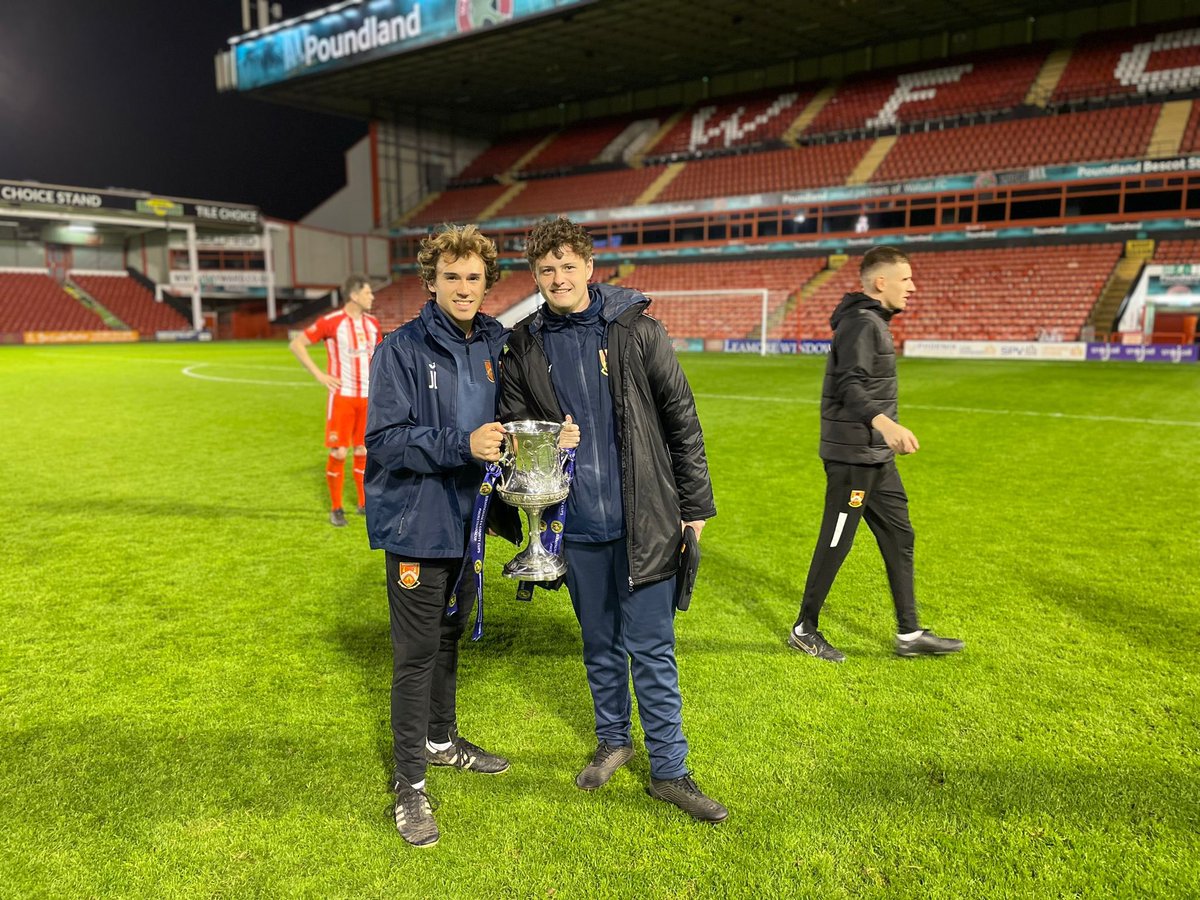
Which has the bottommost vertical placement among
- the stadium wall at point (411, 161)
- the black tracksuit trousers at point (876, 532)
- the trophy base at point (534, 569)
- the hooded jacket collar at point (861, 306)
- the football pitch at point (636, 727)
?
the football pitch at point (636, 727)

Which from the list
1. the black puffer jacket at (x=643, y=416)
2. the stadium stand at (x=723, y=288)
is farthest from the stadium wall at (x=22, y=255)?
the black puffer jacket at (x=643, y=416)

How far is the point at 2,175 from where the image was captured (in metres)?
36.8

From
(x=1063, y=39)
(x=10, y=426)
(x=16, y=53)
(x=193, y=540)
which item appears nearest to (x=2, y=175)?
(x=16, y=53)

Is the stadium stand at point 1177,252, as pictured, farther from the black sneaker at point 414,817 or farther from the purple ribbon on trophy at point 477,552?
the black sneaker at point 414,817

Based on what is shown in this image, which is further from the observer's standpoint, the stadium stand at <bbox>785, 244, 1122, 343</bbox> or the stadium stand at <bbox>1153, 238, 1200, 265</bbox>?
the stadium stand at <bbox>785, 244, 1122, 343</bbox>

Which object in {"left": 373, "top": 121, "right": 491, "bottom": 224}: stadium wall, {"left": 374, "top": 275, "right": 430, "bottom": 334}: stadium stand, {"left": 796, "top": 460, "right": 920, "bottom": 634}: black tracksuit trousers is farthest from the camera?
{"left": 373, "top": 121, "right": 491, "bottom": 224}: stadium wall

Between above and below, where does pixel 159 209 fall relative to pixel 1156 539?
above

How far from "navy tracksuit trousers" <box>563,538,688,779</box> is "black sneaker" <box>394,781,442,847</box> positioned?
821 mm

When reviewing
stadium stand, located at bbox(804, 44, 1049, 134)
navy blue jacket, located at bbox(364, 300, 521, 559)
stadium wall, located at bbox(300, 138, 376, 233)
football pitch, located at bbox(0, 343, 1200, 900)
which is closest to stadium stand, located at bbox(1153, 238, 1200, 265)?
stadium stand, located at bbox(804, 44, 1049, 134)

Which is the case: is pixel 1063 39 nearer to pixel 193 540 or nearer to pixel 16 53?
pixel 193 540

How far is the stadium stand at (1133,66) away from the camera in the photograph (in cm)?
3147

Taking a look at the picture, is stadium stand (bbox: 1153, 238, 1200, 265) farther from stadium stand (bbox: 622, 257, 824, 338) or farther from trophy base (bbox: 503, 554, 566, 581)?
trophy base (bbox: 503, 554, 566, 581)

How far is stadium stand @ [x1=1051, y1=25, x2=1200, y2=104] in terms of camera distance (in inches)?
1239

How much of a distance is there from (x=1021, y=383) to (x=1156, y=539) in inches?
514
